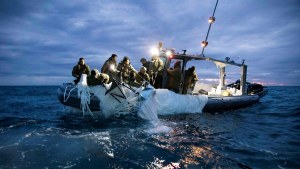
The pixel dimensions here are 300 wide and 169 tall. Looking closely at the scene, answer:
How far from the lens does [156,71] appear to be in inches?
458

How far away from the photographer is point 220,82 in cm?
1628

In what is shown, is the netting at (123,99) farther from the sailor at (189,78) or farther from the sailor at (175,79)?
the sailor at (189,78)

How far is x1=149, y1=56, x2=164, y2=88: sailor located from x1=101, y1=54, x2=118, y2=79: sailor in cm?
209

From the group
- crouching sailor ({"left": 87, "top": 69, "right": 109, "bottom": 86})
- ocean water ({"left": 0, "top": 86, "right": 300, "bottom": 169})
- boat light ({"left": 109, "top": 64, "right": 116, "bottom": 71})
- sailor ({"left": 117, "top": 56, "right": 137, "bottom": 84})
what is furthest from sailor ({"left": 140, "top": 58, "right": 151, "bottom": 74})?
ocean water ({"left": 0, "top": 86, "right": 300, "bottom": 169})

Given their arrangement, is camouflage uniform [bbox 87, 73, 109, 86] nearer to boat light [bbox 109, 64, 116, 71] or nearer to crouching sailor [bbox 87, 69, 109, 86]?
crouching sailor [bbox 87, 69, 109, 86]

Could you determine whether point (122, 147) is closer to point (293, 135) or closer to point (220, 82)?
point (293, 135)

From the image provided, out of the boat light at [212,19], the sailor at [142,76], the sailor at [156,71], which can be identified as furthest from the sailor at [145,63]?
the boat light at [212,19]

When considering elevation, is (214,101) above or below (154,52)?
below

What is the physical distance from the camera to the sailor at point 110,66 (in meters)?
9.55

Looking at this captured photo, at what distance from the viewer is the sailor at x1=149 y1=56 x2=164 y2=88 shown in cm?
1154

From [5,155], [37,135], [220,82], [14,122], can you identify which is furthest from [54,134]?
[220,82]

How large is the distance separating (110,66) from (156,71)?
8.71ft

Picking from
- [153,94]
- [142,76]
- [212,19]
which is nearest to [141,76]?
[142,76]

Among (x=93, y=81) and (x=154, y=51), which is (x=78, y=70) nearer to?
(x=93, y=81)
